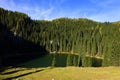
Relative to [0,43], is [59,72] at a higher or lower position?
lower

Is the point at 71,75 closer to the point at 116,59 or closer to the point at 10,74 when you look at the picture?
the point at 10,74

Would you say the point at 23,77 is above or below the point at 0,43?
below

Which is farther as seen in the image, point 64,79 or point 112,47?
point 112,47

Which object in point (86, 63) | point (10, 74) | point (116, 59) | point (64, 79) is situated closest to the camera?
point (64, 79)

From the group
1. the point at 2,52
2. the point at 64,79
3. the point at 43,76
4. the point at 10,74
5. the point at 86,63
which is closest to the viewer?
the point at 64,79

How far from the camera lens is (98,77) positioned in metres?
60.6

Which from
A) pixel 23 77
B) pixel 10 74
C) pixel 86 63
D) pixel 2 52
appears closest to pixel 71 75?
pixel 23 77

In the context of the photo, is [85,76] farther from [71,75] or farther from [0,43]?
[0,43]

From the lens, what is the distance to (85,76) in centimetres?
6206

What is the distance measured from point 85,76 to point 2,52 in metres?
138

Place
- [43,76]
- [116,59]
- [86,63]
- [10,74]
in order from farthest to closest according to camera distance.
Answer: [116,59] → [86,63] → [10,74] → [43,76]

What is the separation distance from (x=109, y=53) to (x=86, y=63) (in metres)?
19.1

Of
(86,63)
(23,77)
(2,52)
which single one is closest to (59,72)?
(23,77)

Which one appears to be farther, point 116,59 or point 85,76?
point 116,59
